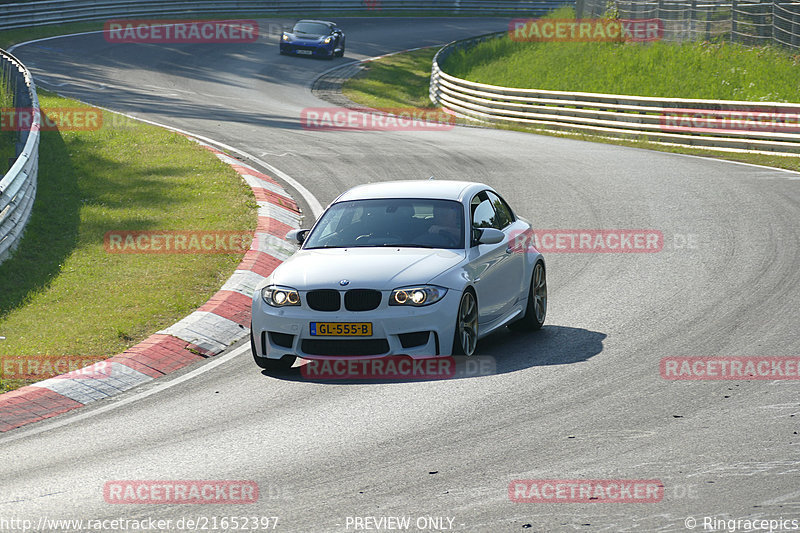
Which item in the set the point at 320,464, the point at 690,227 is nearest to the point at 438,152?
the point at 690,227

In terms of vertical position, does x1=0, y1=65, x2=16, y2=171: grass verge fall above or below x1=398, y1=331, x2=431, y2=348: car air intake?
below

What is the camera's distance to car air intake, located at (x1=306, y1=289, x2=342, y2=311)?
945 cm

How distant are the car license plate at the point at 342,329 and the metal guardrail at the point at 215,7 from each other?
130 feet

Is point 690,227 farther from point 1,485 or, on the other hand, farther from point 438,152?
point 1,485

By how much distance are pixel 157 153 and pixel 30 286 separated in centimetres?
811

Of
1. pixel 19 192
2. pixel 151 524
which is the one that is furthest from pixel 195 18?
pixel 151 524

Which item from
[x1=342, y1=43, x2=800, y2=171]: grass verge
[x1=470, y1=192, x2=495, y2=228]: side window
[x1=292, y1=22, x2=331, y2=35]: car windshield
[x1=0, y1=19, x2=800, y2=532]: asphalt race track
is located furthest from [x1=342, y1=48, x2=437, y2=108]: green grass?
[x1=470, y1=192, x2=495, y2=228]: side window

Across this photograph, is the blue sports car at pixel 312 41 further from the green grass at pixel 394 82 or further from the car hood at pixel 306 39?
the green grass at pixel 394 82

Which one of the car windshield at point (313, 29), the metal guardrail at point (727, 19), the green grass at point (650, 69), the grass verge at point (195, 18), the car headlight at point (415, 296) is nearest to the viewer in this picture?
the car headlight at point (415, 296)

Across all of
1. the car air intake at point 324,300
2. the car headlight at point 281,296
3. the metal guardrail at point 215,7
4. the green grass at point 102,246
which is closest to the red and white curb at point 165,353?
the green grass at point 102,246

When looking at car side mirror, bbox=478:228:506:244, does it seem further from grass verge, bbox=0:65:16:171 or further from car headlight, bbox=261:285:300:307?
grass verge, bbox=0:65:16:171

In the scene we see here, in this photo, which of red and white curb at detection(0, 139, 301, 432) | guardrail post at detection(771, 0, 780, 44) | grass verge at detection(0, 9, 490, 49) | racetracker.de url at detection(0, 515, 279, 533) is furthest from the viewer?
grass verge at detection(0, 9, 490, 49)

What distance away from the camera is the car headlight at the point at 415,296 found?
31.0ft

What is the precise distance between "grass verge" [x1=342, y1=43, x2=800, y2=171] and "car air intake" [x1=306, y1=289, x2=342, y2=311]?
15.1m
